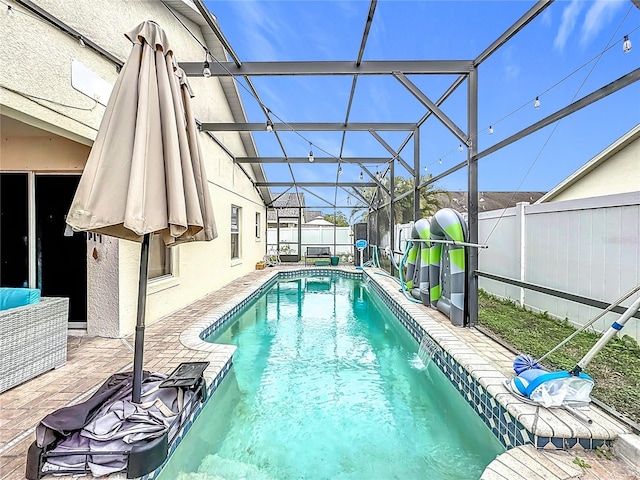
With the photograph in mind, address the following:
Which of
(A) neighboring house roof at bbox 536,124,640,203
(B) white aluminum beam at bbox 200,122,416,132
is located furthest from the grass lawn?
(A) neighboring house roof at bbox 536,124,640,203

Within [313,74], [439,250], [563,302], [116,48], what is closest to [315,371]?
[439,250]

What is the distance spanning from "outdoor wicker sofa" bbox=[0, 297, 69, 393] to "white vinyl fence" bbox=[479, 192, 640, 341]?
5548 millimetres

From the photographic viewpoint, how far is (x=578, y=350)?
144 inches

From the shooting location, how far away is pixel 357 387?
358 centimetres

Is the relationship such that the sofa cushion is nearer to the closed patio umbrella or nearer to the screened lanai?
the closed patio umbrella

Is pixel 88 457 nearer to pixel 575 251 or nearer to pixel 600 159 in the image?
pixel 575 251

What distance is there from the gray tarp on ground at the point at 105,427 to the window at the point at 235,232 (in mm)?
7594

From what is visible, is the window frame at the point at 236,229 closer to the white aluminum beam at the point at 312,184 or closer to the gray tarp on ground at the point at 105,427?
the white aluminum beam at the point at 312,184

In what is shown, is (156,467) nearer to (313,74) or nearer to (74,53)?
(74,53)

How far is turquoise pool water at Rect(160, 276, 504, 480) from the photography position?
92.7 inches

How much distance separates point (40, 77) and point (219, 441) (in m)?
3.40

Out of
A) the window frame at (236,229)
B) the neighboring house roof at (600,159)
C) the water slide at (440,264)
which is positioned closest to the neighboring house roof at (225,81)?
the window frame at (236,229)

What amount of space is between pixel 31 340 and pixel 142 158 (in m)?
2.14

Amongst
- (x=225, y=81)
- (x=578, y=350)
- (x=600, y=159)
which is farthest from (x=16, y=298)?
(x=600, y=159)
